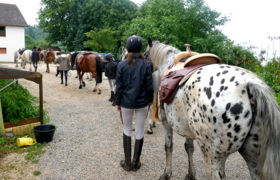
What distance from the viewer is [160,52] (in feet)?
13.9

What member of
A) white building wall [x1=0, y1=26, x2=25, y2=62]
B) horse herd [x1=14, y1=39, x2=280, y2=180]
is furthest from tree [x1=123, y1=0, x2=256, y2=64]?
white building wall [x1=0, y1=26, x2=25, y2=62]

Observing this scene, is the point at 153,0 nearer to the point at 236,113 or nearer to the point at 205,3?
the point at 205,3

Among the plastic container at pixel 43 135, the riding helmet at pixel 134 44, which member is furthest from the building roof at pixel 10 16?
the riding helmet at pixel 134 44

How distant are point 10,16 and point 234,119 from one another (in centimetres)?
4159

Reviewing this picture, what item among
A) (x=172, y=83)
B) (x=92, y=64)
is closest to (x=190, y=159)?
(x=172, y=83)

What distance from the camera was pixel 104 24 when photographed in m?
29.0

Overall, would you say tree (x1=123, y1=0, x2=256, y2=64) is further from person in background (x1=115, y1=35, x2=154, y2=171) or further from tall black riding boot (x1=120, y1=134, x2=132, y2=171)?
tall black riding boot (x1=120, y1=134, x2=132, y2=171)

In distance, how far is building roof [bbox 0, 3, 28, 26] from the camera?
34003mm

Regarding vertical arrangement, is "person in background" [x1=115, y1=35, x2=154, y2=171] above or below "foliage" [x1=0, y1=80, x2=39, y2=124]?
above

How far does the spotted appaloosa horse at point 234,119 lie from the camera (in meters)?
1.94

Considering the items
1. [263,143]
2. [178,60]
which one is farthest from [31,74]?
[263,143]

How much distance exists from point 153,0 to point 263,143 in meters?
12.8

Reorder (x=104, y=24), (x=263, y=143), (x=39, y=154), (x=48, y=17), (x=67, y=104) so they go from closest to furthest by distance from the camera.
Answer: (x=263, y=143)
(x=39, y=154)
(x=67, y=104)
(x=104, y=24)
(x=48, y=17)

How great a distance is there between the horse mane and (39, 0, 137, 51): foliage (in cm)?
2345
